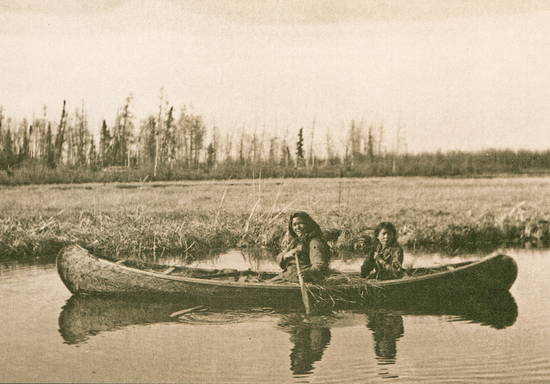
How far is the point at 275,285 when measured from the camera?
622 centimetres

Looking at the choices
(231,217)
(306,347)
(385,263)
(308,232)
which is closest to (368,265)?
(385,263)

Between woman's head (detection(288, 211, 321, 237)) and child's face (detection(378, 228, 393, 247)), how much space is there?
2.38 feet

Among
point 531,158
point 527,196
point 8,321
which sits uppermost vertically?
point 531,158

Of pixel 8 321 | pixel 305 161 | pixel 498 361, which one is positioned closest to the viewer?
pixel 498 361

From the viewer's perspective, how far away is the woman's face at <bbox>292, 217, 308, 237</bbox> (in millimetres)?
6273

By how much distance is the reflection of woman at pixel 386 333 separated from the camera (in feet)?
16.5

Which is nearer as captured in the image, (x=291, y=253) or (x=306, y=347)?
(x=306, y=347)

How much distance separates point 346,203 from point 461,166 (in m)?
5.27

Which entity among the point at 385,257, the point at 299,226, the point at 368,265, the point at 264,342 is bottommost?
the point at 264,342

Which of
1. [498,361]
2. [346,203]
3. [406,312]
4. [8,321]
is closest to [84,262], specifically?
[8,321]

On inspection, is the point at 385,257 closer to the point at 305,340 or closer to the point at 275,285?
the point at 275,285

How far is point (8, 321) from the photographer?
604 centimetres

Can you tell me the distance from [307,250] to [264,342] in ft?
4.73

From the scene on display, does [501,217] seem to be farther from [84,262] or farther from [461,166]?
[84,262]
